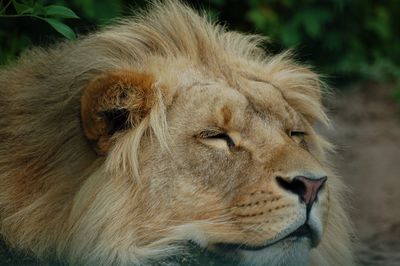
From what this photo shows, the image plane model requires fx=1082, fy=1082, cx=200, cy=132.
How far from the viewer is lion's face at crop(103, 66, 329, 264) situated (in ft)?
12.9

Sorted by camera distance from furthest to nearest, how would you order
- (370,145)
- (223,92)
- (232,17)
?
(232,17), (370,145), (223,92)

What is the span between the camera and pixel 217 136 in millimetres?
4152

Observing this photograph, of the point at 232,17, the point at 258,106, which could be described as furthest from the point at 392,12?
the point at 258,106

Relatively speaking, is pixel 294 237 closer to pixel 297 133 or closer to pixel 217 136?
pixel 217 136

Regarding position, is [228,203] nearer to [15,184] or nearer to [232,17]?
[15,184]

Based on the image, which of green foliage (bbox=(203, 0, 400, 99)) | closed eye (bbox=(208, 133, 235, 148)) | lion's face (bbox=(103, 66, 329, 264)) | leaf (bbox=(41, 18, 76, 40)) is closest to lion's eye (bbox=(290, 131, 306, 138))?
lion's face (bbox=(103, 66, 329, 264))

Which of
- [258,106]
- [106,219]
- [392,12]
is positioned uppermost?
[392,12]

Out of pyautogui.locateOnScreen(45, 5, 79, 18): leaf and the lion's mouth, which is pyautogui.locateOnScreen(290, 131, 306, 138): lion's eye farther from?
pyautogui.locateOnScreen(45, 5, 79, 18): leaf

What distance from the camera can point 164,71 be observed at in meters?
4.34

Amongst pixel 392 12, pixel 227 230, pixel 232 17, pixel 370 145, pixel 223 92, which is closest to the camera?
pixel 227 230

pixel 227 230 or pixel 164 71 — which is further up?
pixel 164 71

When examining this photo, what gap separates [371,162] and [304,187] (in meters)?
4.64

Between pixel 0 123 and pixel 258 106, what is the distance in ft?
A: 3.53

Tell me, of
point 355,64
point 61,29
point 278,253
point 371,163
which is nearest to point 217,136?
point 278,253
